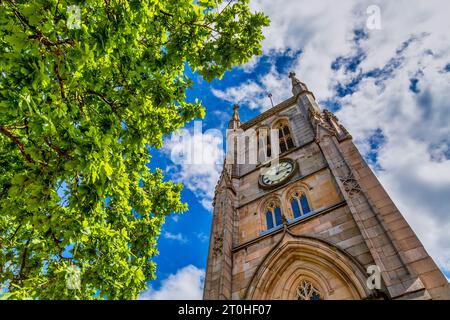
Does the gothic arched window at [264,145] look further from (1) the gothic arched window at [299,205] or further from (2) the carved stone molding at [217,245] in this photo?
(2) the carved stone molding at [217,245]

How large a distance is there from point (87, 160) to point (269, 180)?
12.9 m

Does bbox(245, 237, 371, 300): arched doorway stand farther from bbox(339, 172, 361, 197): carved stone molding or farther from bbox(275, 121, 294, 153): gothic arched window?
bbox(275, 121, 294, 153): gothic arched window

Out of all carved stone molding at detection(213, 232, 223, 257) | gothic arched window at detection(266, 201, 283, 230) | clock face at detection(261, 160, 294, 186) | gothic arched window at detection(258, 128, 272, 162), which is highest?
gothic arched window at detection(258, 128, 272, 162)

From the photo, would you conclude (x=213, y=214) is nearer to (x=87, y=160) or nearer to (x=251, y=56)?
(x=251, y=56)

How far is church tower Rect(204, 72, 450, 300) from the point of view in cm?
820

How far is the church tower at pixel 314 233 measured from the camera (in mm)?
8195

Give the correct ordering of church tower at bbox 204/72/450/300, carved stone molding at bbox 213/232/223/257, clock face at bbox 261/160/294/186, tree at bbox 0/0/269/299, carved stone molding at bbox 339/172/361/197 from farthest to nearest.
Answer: clock face at bbox 261/160/294/186 < carved stone molding at bbox 213/232/223/257 < carved stone molding at bbox 339/172/361/197 < church tower at bbox 204/72/450/300 < tree at bbox 0/0/269/299

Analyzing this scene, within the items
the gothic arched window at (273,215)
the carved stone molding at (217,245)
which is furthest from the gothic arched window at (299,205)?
the carved stone molding at (217,245)

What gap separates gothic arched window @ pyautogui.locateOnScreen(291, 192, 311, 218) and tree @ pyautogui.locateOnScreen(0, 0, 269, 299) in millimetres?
7715

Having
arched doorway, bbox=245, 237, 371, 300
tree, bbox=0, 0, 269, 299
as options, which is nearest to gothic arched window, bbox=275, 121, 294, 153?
arched doorway, bbox=245, 237, 371, 300

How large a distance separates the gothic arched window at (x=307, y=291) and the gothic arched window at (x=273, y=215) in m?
3.44

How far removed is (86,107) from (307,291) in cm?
900

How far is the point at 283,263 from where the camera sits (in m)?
11.1

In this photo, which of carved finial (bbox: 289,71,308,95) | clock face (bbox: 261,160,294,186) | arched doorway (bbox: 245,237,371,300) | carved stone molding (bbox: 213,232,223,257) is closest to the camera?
arched doorway (bbox: 245,237,371,300)
